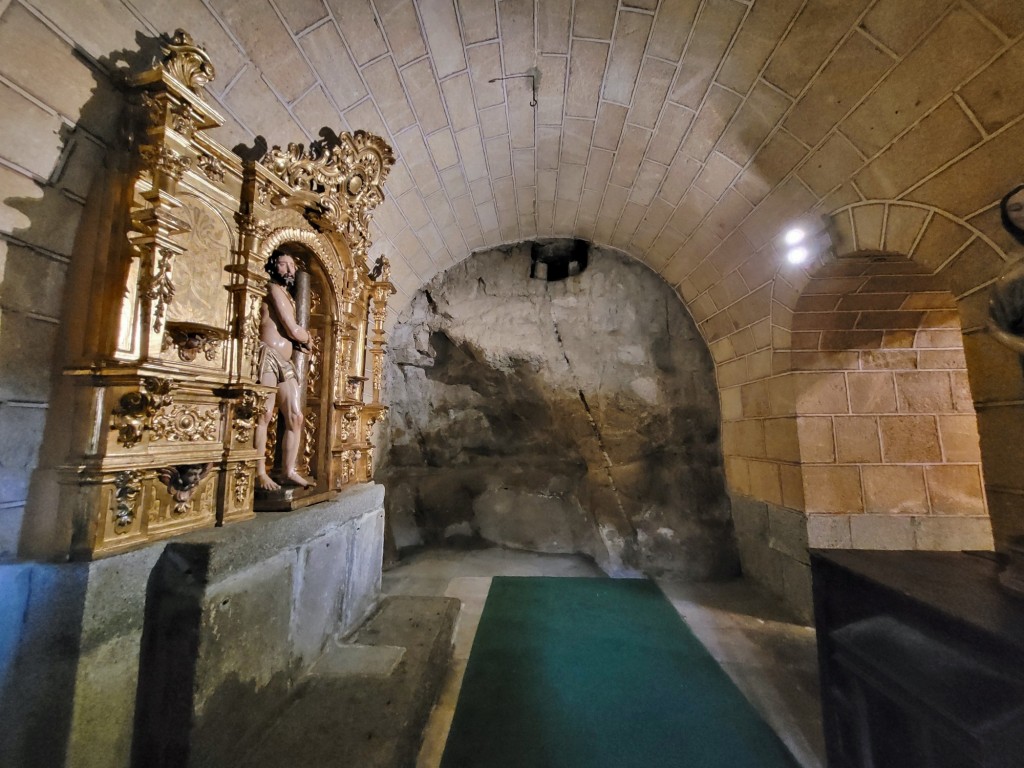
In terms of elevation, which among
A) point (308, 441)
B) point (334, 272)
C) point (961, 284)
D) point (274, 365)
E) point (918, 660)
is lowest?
point (918, 660)

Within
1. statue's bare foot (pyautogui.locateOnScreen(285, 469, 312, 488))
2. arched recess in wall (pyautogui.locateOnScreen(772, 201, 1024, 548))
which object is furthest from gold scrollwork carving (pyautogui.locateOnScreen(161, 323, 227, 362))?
arched recess in wall (pyautogui.locateOnScreen(772, 201, 1024, 548))

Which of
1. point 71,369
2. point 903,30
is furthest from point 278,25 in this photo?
point 903,30

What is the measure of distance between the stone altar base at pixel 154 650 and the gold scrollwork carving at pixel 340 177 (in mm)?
1824

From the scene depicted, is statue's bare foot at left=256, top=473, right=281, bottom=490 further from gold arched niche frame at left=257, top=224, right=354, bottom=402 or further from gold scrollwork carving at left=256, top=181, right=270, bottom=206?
gold scrollwork carving at left=256, top=181, right=270, bottom=206

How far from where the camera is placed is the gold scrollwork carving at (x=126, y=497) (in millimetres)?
1407

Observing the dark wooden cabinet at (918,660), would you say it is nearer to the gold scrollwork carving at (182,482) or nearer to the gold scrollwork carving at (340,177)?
the gold scrollwork carving at (182,482)

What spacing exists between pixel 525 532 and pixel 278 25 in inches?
198

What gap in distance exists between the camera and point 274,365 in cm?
227

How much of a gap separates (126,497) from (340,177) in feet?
6.90

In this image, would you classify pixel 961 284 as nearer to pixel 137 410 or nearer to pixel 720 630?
pixel 720 630

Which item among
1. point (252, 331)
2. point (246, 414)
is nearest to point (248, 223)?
point (252, 331)

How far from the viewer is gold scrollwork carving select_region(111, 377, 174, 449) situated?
4.73 ft

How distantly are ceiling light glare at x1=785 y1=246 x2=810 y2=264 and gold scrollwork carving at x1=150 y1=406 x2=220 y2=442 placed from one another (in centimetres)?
379

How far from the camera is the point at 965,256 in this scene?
1.97 meters
